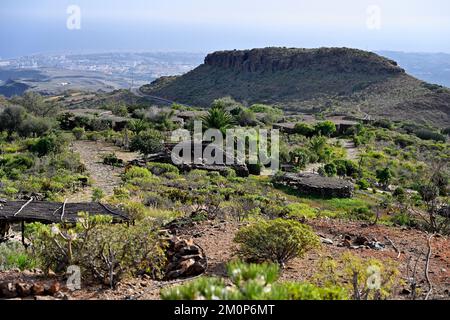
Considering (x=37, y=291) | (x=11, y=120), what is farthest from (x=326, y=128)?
(x=37, y=291)

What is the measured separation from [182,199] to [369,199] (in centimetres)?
807

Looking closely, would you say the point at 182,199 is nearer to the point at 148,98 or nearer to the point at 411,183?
the point at 411,183

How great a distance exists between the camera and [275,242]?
21.5 feet

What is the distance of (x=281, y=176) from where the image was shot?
18938mm

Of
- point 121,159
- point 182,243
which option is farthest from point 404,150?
point 182,243

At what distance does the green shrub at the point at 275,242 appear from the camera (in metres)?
6.56

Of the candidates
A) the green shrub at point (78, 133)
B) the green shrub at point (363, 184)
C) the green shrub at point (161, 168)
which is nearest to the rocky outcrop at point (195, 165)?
the green shrub at point (161, 168)

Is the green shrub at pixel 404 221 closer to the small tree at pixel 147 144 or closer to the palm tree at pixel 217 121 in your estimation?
the small tree at pixel 147 144

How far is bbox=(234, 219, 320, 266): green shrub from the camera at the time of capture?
6.56 m

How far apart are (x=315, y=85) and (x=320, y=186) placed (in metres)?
41.2

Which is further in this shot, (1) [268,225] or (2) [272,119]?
(2) [272,119]

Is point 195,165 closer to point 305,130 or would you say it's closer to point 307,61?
point 305,130

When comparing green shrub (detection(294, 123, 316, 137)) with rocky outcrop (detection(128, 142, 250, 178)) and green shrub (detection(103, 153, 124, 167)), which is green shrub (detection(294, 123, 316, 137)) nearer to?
rocky outcrop (detection(128, 142, 250, 178))

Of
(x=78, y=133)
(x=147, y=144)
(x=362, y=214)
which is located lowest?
(x=362, y=214)
